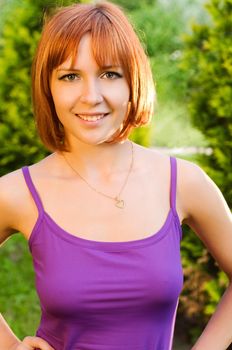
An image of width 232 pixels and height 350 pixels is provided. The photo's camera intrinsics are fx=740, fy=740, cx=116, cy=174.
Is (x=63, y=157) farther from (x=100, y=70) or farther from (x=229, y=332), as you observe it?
(x=229, y=332)

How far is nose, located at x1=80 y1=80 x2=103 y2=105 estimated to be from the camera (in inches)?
71.4

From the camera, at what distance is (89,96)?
1.82 metres

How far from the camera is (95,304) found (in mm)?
1845

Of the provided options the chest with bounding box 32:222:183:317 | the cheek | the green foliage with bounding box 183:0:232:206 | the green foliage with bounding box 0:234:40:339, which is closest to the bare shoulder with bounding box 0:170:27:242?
the chest with bounding box 32:222:183:317

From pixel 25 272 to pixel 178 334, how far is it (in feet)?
3.78

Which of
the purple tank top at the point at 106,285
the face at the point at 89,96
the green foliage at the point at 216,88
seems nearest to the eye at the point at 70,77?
the face at the point at 89,96

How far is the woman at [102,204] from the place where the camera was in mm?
1840

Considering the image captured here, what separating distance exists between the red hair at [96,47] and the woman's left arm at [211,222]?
246 mm

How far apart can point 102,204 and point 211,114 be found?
2676 millimetres

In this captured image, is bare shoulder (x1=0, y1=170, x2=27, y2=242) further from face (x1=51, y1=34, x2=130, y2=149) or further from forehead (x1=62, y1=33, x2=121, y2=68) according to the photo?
forehead (x1=62, y1=33, x2=121, y2=68)

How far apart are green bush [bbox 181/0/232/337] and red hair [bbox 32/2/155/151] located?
2.48 meters

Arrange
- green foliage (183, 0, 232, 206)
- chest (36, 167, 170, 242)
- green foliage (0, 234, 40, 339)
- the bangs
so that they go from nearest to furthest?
1. the bangs
2. chest (36, 167, 170, 242)
3. green foliage (183, 0, 232, 206)
4. green foliage (0, 234, 40, 339)

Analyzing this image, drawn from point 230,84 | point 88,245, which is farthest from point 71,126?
point 230,84

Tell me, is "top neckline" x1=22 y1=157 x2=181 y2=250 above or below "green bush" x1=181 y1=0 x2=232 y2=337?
above
